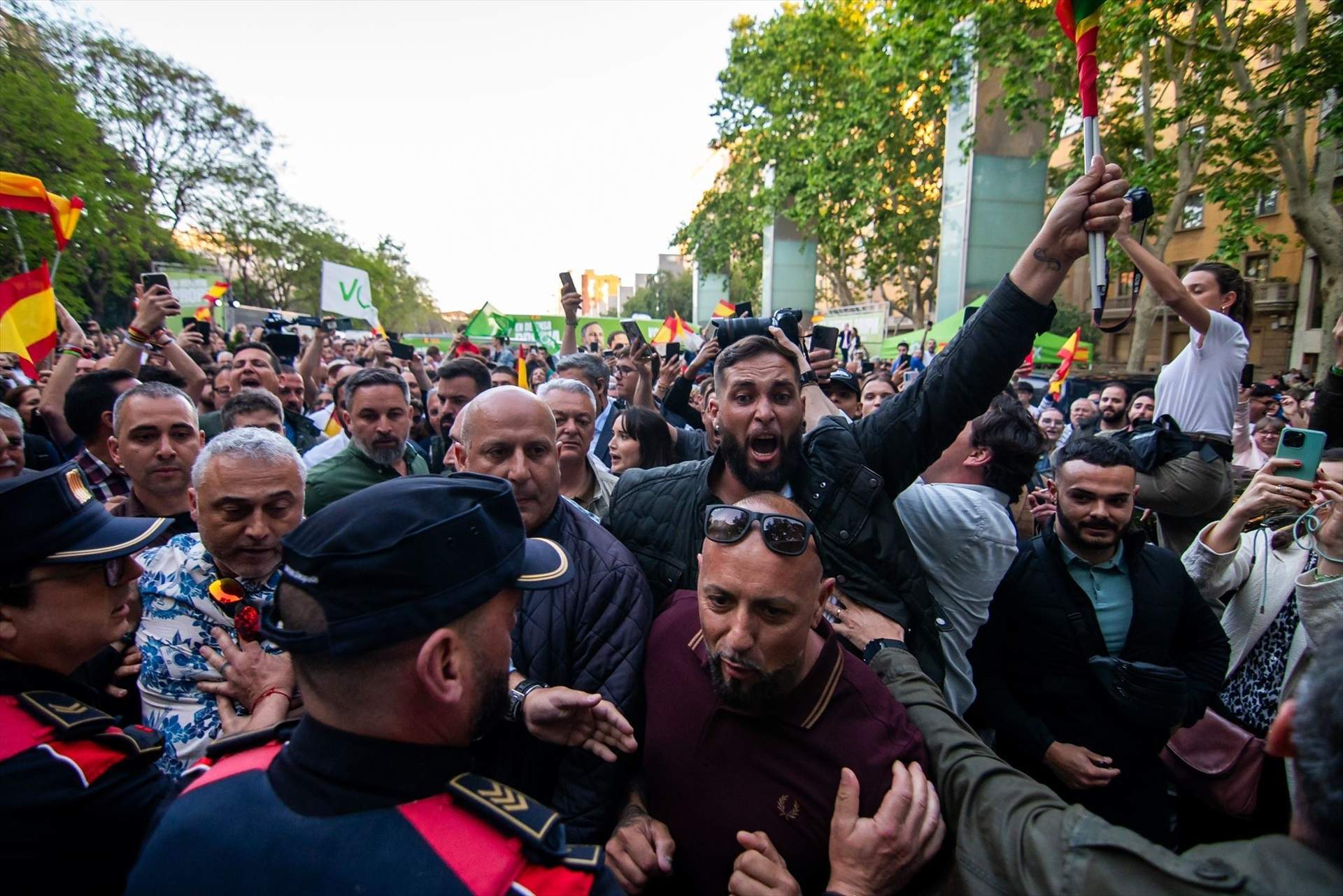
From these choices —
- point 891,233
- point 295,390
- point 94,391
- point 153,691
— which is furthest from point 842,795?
point 891,233

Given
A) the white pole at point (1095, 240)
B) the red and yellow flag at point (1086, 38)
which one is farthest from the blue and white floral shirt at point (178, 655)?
the red and yellow flag at point (1086, 38)

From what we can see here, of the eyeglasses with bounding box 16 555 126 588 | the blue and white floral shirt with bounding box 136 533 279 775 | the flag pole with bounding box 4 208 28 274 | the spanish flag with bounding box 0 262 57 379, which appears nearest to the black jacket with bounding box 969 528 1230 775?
the blue and white floral shirt with bounding box 136 533 279 775

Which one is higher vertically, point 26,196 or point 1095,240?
point 26,196

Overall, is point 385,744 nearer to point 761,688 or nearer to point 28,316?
point 761,688

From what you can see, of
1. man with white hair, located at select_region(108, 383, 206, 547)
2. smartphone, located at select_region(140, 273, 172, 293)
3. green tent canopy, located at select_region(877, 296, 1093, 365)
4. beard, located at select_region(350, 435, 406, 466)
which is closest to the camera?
man with white hair, located at select_region(108, 383, 206, 547)

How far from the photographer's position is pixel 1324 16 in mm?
12062

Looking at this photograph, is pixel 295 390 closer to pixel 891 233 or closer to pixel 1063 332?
pixel 891 233

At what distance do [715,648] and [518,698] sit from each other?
0.54 metres

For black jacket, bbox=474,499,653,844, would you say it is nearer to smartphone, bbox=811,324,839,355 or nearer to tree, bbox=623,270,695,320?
smartphone, bbox=811,324,839,355

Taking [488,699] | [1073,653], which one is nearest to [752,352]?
[1073,653]

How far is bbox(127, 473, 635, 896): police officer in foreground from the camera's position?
1105 millimetres

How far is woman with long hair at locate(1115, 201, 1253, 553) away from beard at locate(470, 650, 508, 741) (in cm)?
314

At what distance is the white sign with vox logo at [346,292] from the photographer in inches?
510

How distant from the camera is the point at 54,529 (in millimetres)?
1647
